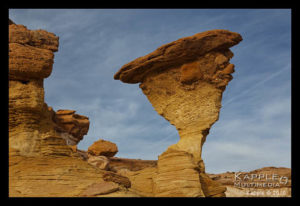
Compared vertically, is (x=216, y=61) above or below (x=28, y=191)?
above

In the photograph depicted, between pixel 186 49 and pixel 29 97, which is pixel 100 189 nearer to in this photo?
pixel 29 97

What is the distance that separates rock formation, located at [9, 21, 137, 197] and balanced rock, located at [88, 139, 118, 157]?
23.7 feet

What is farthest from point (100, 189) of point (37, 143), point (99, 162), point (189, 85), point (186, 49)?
point (186, 49)

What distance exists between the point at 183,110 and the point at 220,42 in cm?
319

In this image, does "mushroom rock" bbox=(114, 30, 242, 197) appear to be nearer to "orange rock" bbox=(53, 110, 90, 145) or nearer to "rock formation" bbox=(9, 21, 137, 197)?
"rock formation" bbox=(9, 21, 137, 197)

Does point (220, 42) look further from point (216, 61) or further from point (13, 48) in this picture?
point (13, 48)

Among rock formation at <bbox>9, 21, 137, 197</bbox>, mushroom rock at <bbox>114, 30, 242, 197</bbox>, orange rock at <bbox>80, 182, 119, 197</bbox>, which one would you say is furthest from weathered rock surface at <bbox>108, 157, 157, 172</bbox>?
orange rock at <bbox>80, 182, 119, 197</bbox>

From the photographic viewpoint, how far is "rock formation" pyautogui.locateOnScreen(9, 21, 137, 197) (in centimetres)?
1159

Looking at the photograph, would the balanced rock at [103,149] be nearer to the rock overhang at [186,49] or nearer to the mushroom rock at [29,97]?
the rock overhang at [186,49]

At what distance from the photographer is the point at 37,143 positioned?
12422 millimetres

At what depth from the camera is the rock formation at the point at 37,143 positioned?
11.6m

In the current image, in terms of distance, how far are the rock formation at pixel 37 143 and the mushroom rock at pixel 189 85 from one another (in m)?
2.99

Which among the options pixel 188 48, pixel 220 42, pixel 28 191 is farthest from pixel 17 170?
pixel 220 42

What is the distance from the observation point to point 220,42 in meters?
15.0
